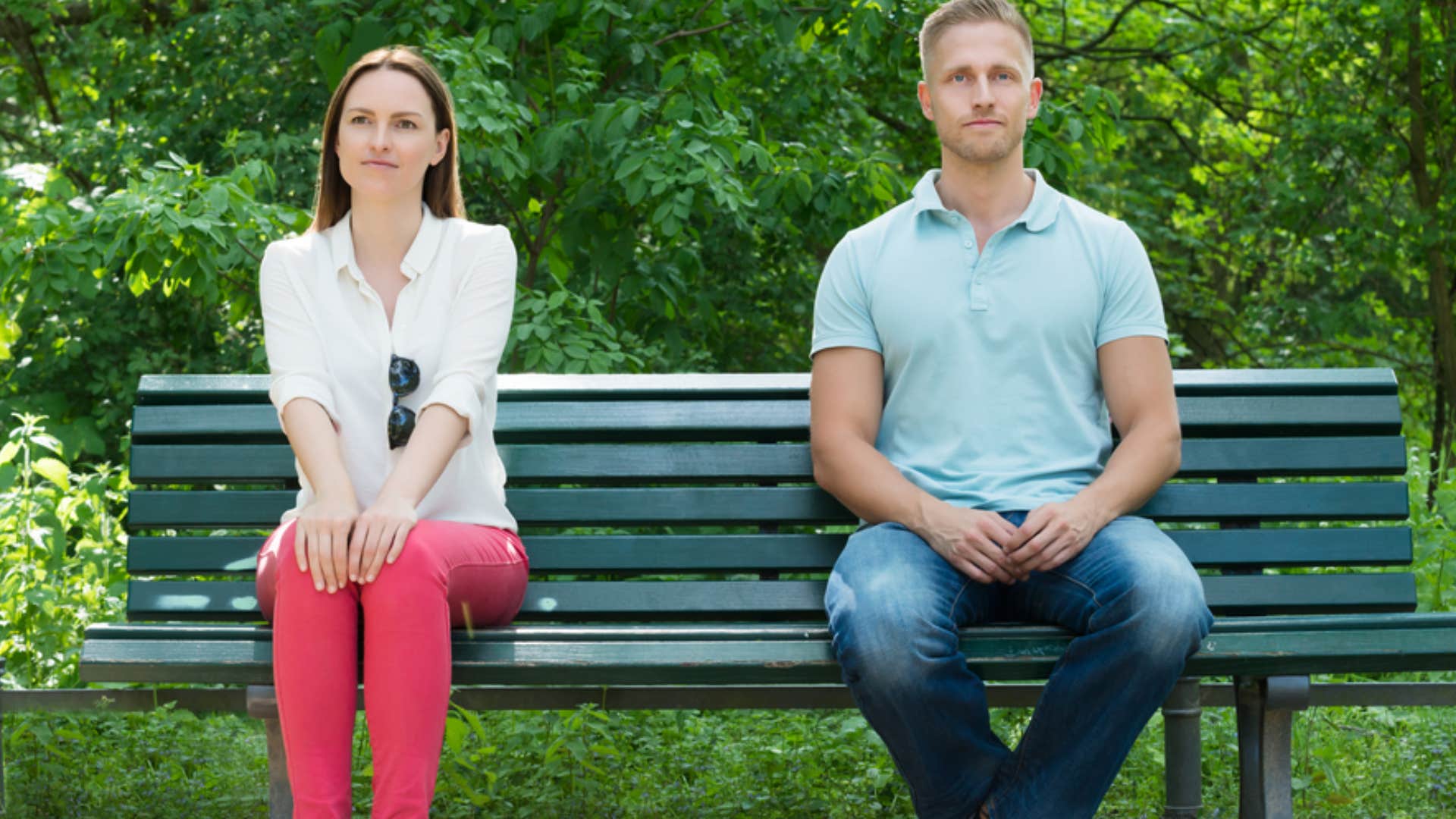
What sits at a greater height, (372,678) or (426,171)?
(426,171)

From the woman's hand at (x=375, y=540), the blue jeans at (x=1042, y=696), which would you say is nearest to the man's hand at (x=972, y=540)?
the blue jeans at (x=1042, y=696)

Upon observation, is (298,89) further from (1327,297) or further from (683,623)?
(1327,297)

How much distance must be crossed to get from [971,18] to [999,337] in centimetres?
68

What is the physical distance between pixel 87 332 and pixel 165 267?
Result: 2.43m

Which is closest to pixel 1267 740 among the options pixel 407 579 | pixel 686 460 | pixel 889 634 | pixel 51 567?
pixel 889 634

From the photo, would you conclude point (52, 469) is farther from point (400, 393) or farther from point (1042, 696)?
point (1042, 696)

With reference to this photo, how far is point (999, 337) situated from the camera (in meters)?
2.96

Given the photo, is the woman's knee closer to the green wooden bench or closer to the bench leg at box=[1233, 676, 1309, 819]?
the green wooden bench

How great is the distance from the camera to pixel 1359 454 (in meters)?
3.30

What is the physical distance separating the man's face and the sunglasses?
1.19 meters

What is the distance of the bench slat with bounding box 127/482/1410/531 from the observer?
325cm

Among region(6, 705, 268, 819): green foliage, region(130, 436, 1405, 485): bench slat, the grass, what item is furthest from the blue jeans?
region(6, 705, 268, 819): green foliage

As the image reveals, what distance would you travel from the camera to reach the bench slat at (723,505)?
325 centimetres

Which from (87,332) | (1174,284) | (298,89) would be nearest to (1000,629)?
(298,89)
